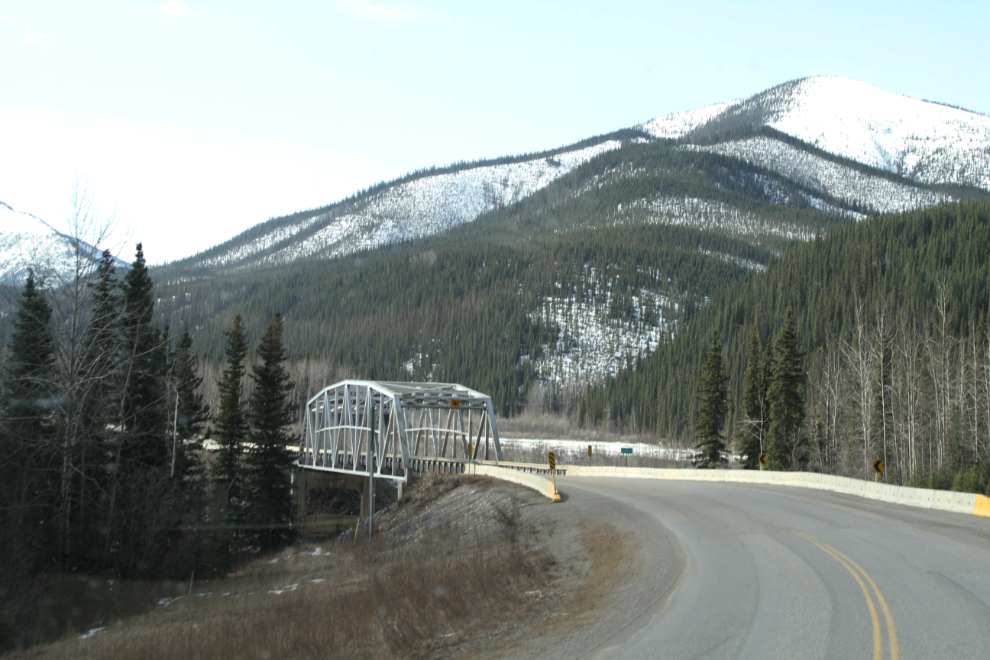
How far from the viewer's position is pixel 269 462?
46.3m

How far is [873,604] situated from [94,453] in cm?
2667

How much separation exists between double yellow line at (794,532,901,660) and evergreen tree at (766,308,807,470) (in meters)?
36.6

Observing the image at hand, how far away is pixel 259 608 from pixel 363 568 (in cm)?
460

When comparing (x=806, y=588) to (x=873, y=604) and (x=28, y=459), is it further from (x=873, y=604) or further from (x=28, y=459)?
(x=28, y=459)

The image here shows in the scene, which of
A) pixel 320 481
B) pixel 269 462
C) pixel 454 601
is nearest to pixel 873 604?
pixel 454 601

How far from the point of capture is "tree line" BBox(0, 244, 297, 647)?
2286 centimetres

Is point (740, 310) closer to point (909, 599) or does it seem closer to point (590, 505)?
point (590, 505)

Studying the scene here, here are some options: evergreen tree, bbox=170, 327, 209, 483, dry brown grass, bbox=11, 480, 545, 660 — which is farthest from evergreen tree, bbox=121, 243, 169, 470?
dry brown grass, bbox=11, 480, 545, 660

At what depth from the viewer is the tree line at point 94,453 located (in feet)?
75.0

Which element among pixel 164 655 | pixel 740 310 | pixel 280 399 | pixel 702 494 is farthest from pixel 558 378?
pixel 164 655

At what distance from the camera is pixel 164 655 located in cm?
1545

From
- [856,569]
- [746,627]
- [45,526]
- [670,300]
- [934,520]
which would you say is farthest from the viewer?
[670,300]

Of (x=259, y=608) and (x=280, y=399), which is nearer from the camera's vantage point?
(x=259, y=608)

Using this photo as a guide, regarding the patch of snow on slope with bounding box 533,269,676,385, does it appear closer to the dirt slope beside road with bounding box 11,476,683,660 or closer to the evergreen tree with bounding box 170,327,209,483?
the evergreen tree with bounding box 170,327,209,483
